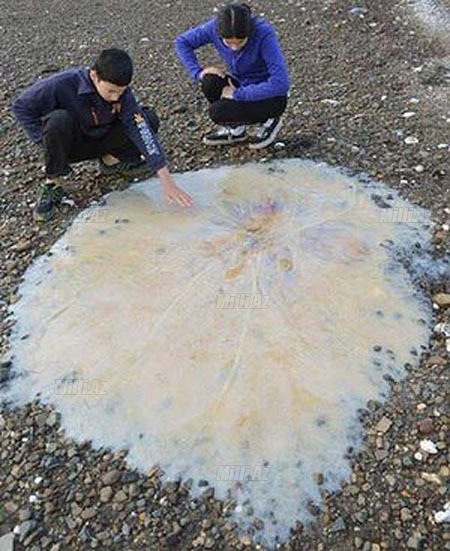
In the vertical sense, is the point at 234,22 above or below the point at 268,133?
above

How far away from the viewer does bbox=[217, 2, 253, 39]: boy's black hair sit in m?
3.25

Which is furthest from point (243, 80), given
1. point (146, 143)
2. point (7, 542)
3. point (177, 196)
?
point (7, 542)

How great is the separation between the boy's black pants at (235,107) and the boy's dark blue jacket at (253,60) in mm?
63

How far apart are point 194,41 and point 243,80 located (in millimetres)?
353

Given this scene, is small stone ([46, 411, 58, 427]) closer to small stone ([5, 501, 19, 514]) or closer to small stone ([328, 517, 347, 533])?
small stone ([5, 501, 19, 514])

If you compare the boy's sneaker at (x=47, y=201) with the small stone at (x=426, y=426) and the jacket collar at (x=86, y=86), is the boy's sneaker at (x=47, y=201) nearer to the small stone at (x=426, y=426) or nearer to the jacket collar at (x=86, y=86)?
the jacket collar at (x=86, y=86)

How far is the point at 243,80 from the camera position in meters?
3.76

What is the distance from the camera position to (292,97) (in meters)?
4.59

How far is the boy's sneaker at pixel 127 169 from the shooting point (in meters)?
3.66

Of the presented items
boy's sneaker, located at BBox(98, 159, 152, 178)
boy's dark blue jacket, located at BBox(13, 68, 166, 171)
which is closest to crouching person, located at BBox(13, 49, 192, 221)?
boy's dark blue jacket, located at BBox(13, 68, 166, 171)

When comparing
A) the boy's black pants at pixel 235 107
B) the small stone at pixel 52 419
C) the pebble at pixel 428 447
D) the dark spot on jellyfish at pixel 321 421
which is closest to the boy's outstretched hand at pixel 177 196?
the boy's black pants at pixel 235 107

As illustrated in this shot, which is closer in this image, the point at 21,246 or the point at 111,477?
the point at 111,477

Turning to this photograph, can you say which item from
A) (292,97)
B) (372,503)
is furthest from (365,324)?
(292,97)

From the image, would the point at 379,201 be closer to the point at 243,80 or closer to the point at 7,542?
the point at 243,80
